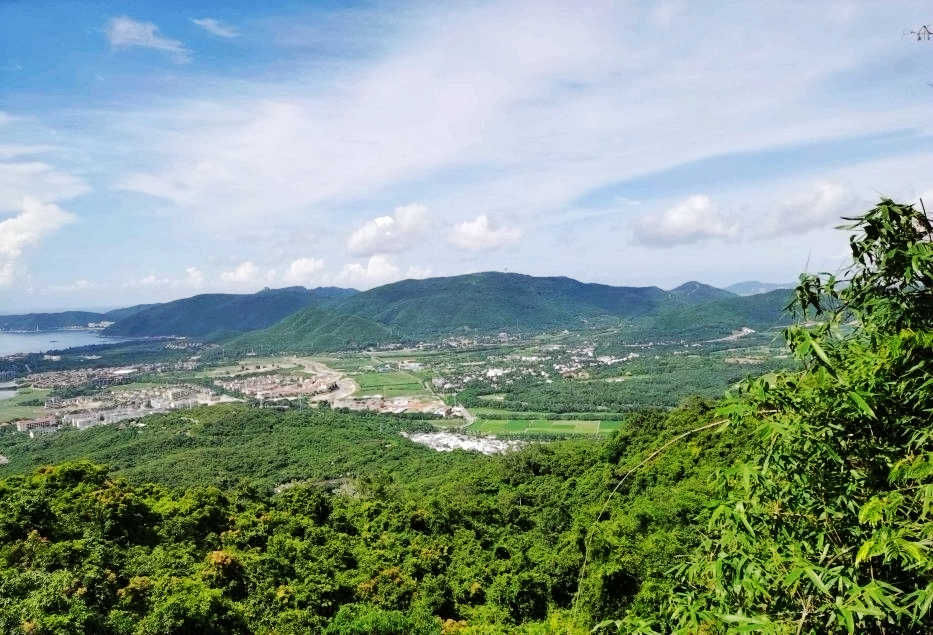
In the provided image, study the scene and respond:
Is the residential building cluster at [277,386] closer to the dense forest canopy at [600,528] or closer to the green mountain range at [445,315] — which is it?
the dense forest canopy at [600,528]

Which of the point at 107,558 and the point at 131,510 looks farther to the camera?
the point at 131,510

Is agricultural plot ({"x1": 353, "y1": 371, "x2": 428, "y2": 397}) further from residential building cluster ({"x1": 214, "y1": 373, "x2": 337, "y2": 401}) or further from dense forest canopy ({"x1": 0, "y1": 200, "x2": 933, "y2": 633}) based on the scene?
dense forest canopy ({"x1": 0, "y1": 200, "x2": 933, "y2": 633})

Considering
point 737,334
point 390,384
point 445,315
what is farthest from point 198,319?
point 737,334

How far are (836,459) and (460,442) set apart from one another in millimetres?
46503

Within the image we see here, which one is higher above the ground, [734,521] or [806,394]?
[806,394]

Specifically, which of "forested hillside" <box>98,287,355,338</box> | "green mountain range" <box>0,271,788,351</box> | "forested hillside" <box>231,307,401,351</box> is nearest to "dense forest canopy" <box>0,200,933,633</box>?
"forested hillside" <box>231,307,401,351</box>

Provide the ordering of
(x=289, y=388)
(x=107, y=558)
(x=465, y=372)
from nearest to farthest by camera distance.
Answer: (x=107, y=558)
(x=289, y=388)
(x=465, y=372)

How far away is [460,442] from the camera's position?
154 ft

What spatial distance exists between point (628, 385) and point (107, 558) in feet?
A: 224

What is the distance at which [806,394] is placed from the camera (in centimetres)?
204

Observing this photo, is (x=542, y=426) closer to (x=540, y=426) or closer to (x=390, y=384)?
(x=540, y=426)

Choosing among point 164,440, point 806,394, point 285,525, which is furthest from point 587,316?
point 806,394

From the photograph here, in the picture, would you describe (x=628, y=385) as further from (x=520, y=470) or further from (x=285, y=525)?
(x=285, y=525)

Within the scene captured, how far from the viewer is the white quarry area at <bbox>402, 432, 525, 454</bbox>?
44.1m
